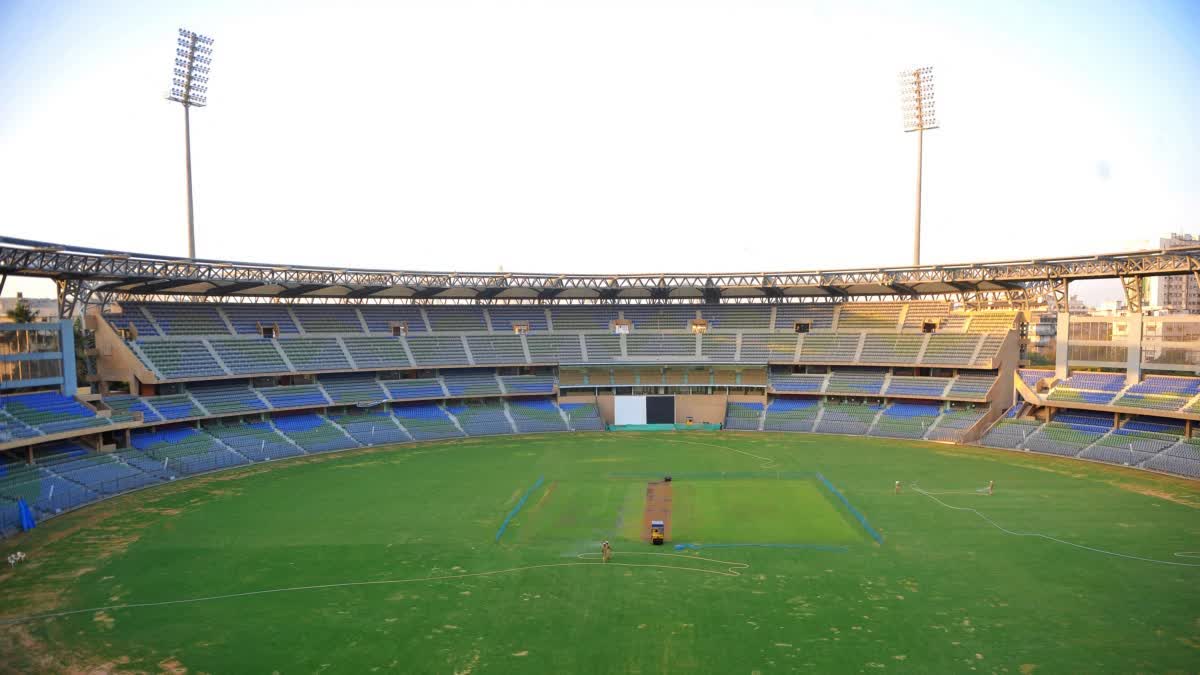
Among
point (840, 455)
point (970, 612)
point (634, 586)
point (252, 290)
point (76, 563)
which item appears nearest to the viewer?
point (970, 612)

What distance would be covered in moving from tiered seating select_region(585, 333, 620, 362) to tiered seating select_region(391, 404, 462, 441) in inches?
514

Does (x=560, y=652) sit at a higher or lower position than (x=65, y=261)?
lower

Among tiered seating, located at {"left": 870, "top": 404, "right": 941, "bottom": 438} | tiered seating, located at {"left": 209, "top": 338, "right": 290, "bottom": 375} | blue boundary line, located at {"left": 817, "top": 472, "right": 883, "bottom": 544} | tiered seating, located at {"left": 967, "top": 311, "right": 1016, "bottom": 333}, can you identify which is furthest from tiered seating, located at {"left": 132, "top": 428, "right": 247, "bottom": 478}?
tiered seating, located at {"left": 967, "top": 311, "right": 1016, "bottom": 333}

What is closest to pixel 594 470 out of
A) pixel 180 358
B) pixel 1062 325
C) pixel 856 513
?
pixel 856 513

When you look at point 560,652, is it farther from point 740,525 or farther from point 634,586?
point 740,525

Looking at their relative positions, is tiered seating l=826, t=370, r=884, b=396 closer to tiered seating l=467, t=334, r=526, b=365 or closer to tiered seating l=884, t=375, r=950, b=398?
tiered seating l=884, t=375, r=950, b=398

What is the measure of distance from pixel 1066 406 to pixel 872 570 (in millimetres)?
29365

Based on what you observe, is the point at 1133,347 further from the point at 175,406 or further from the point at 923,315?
the point at 175,406

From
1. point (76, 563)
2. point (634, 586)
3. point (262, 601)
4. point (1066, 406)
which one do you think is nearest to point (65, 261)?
point (76, 563)

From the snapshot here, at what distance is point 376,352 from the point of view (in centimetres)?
5353

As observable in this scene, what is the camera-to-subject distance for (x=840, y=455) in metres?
42.1

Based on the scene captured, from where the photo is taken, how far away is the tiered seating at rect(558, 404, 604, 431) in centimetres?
5312

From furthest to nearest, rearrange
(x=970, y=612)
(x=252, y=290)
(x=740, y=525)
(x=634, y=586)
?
(x=252, y=290) → (x=740, y=525) → (x=634, y=586) → (x=970, y=612)

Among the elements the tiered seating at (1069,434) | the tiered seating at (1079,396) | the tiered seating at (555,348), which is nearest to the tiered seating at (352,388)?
the tiered seating at (555,348)
